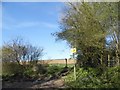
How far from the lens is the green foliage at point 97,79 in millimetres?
17125

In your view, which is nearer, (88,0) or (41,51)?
(88,0)

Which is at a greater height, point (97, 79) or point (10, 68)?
point (10, 68)

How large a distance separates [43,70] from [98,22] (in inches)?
314

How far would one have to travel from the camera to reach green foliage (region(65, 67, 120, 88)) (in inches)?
674

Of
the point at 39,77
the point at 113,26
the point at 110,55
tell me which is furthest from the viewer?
the point at 39,77

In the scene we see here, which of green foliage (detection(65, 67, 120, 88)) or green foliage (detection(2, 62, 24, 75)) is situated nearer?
green foliage (detection(65, 67, 120, 88))

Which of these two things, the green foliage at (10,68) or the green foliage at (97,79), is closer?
the green foliage at (97,79)

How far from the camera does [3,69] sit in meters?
24.4

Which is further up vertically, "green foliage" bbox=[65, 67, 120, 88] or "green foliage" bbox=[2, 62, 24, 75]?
"green foliage" bbox=[2, 62, 24, 75]

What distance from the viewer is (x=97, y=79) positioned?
60.2ft

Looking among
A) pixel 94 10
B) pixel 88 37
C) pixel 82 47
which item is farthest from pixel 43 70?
pixel 94 10

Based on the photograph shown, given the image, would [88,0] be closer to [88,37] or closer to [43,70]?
[88,37]

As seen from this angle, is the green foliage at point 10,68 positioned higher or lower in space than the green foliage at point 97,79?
higher

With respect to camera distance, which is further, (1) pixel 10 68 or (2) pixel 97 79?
(1) pixel 10 68
